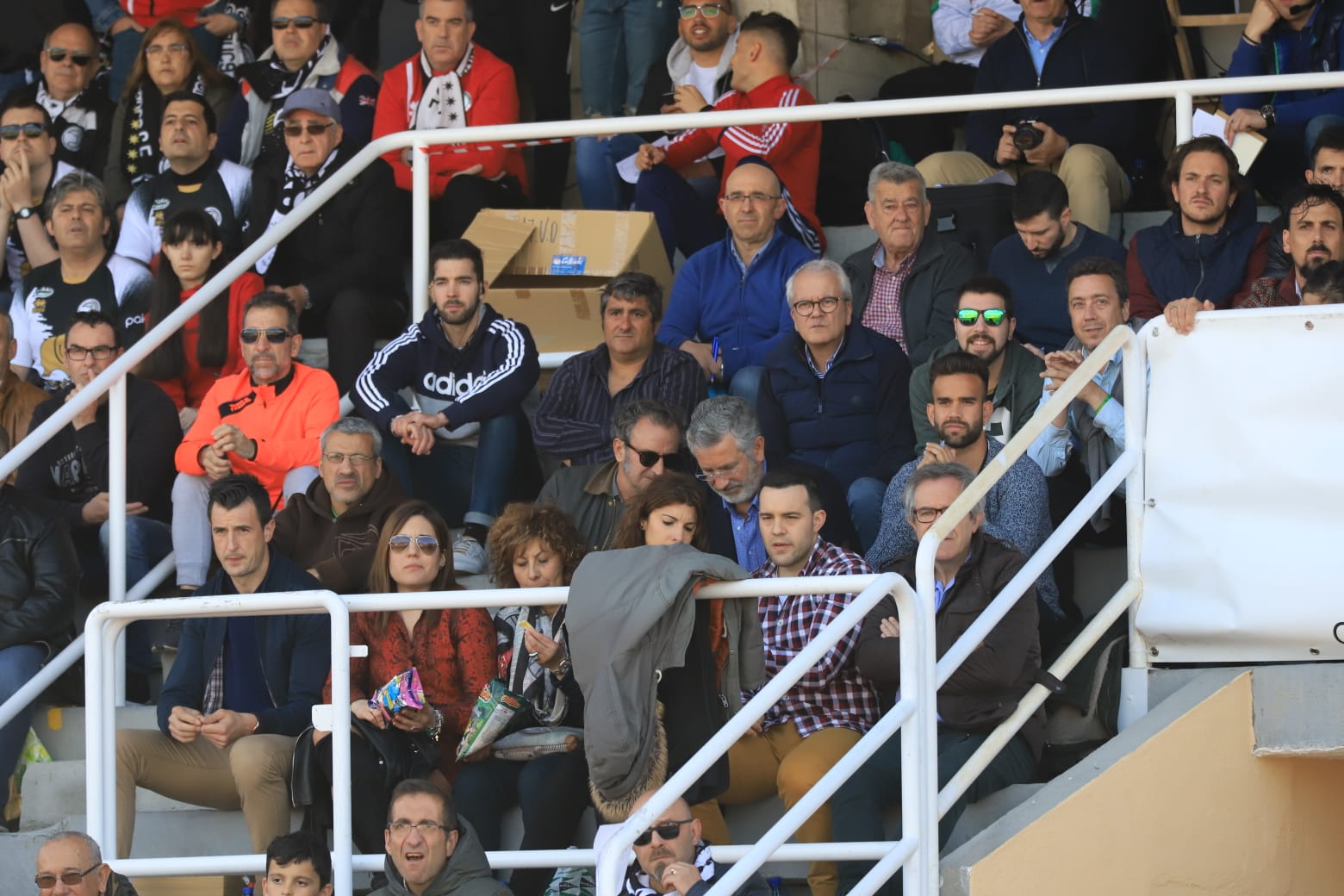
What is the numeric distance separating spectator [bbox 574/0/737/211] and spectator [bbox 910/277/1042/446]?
2.18 m

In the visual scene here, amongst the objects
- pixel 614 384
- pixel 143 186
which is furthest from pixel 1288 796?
pixel 143 186

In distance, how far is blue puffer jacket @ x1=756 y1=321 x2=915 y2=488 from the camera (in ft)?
24.1

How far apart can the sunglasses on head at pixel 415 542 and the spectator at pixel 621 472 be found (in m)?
0.58

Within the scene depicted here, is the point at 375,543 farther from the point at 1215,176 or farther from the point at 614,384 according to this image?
the point at 1215,176

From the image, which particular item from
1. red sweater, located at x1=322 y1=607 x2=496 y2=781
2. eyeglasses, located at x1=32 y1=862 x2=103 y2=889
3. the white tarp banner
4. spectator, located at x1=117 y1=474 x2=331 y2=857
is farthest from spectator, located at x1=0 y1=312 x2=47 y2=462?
the white tarp banner

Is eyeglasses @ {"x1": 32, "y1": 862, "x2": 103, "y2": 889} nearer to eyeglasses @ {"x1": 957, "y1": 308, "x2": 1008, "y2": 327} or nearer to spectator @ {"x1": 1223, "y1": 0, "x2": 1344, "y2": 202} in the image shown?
eyeglasses @ {"x1": 957, "y1": 308, "x2": 1008, "y2": 327}

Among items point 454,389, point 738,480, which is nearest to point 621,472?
point 738,480

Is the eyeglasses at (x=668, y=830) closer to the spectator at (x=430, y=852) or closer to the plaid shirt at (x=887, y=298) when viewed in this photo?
the spectator at (x=430, y=852)

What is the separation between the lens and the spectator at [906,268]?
7.87 m

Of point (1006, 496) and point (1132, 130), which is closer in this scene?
point (1006, 496)

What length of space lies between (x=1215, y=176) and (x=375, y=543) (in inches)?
116

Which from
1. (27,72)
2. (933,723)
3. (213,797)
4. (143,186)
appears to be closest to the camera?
(933,723)

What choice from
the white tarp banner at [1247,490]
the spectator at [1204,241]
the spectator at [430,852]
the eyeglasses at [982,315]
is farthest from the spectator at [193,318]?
the white tarp banner at [1247,490]

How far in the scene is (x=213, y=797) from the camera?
21.1ft
